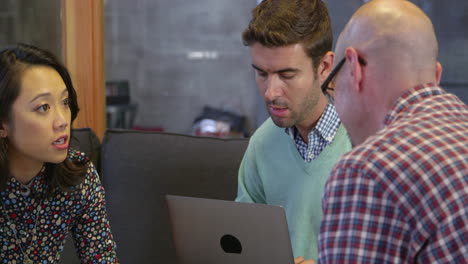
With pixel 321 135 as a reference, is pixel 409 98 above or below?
above

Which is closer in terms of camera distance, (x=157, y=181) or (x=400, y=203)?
(x=400, y=203)

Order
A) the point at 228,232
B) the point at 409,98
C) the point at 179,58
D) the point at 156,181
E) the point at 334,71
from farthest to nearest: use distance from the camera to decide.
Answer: the point at 179,58 < the point at 156,181 < the point at 228,232 < the point at 334,71 < the point at 409,98

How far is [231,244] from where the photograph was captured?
1.28 meters

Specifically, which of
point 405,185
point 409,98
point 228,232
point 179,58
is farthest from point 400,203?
point 179,58

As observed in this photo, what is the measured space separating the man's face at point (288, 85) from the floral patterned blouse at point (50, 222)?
0.50 meters

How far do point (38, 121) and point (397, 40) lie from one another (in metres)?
0.80

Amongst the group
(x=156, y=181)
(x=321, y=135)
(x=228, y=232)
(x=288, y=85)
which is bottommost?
(x=156, y=181)

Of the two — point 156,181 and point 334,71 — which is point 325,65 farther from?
point 156,181

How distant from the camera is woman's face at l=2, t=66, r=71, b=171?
4.13ft

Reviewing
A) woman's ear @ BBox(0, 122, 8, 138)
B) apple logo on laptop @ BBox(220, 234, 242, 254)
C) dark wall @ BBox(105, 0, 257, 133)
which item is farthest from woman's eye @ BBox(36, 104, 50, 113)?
dark wall @ BBox(105, 0, 257, 133)

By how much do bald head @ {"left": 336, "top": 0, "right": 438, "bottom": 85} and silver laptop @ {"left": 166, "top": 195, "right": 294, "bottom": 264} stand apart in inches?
16.0

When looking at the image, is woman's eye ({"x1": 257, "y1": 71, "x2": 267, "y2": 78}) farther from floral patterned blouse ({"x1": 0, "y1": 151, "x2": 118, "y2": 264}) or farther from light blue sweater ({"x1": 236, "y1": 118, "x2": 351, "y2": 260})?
floral patterned blouse ({"x1": 0, "y1": 151, "x2": 118, "y2": 264})

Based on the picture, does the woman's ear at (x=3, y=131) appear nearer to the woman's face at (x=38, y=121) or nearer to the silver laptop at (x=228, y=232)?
the woman's face at (x=38, y=121)

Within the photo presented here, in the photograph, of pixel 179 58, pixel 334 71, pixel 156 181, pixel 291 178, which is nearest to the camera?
pixel 334 71
